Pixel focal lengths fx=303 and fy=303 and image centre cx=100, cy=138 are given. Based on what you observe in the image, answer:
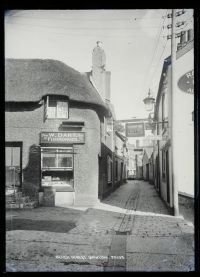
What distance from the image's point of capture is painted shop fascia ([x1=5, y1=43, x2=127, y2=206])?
14109 mm

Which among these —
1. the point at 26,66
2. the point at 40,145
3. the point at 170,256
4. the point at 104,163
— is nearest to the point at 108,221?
the point at 170,256

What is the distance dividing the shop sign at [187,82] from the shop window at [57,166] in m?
6.06

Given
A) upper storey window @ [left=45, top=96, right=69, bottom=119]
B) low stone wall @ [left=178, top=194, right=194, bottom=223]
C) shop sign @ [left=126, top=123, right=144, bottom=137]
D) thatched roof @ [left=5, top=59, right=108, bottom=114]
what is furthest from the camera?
upper storey window @ [left=45, top=96, right=69, bottom=119]

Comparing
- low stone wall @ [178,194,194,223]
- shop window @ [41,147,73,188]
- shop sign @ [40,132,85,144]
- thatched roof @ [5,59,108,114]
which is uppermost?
thatched roof @ [5,59,108,114]

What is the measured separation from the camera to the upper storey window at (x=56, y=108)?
1418cm

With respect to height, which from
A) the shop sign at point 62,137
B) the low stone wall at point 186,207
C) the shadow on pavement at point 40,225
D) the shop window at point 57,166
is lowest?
the shadow on pavement at point 40,225

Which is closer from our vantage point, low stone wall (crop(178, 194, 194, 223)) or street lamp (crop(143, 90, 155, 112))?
low stone wall (crop(178, 194, 194, 223))

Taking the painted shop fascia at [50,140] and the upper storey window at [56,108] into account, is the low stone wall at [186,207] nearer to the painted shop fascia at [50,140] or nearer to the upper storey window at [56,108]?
the painted shop fascia at [50,140]

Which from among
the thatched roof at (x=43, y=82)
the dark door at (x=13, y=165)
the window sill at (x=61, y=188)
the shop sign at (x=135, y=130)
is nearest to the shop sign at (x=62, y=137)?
the dark door at (x=13, y=165)

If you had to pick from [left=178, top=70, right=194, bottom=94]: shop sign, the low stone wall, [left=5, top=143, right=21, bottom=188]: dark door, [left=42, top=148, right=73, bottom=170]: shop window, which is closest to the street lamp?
[left=178, top=70, right=194, bottom=94]: shop sign

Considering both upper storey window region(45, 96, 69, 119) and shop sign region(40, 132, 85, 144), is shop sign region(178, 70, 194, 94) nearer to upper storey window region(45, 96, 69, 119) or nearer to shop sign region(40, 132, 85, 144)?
shop sign region(40, 132, 85, 144)

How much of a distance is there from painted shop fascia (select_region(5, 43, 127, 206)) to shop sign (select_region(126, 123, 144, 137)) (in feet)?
8.56
